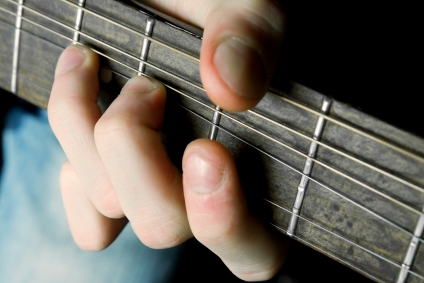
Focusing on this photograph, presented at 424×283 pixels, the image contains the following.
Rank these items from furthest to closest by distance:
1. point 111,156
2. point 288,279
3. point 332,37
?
point 288,279 → point 332,37 → point 111,156

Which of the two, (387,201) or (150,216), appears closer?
(387,201)

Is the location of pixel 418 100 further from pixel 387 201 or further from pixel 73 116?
pixel 73 116

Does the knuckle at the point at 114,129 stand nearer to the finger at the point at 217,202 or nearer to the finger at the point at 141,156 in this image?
the finger at the point at 141,156

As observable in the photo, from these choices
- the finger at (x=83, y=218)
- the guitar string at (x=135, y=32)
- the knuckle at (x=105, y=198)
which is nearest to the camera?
the guitar string at (x=135, y=32)

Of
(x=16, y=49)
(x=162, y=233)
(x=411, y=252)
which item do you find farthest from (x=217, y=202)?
(x=16, y=49)

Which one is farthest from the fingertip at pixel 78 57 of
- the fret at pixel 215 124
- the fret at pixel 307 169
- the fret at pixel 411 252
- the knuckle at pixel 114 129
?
the fret at pixel 411 252

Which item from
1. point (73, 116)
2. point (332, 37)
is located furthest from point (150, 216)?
point (332, 37)
